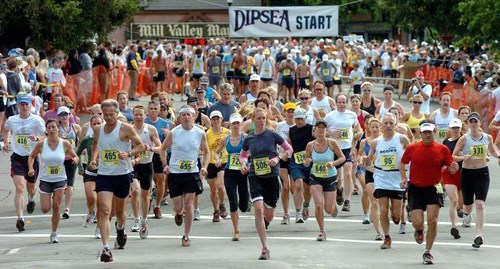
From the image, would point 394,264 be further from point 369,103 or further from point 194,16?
point 194,16

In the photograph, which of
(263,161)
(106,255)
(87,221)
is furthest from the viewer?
(87,221)

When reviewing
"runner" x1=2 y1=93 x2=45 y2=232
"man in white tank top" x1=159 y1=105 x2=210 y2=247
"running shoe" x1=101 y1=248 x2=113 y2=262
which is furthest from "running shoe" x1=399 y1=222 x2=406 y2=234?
"runner" x1=2 y1=93 x2=45 y2=232

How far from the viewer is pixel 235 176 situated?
19312 millimetres

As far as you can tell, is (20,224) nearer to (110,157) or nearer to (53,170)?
(53,170)

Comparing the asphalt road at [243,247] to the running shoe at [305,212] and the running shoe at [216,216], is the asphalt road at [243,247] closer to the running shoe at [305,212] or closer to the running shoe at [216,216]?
the running shoe at [216,216]

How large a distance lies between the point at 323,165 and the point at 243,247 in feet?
5.61

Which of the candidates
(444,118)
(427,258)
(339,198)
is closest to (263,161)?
(427,258)

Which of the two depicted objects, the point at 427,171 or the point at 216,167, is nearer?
the point at 427,171

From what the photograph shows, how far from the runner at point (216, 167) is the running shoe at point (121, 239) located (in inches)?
93.4

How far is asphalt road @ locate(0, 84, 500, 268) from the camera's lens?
17.0 m

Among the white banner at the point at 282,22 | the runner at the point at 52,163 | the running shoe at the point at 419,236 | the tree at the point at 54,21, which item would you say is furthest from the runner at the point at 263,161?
the white banner at the point at 282,22

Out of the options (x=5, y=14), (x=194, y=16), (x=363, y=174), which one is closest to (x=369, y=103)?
(x=363, y=174)

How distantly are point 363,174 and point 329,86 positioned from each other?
74.0 feet

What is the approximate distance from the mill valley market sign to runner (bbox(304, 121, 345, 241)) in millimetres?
37972
